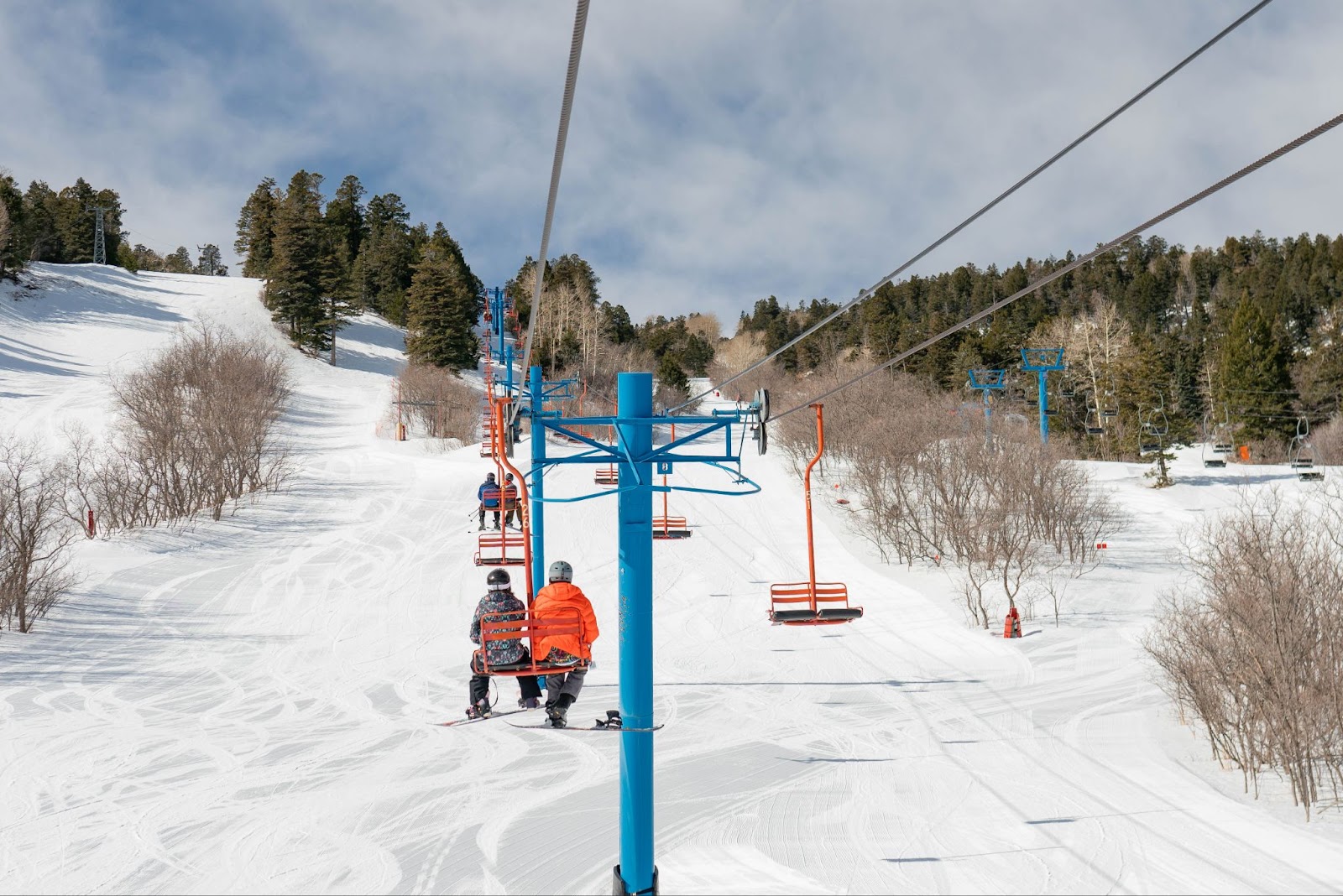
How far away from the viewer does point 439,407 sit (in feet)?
159

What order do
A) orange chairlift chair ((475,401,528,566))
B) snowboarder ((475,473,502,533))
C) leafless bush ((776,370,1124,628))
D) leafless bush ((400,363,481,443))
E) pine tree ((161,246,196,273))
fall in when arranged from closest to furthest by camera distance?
orange chairlift chair ((475,401,528,566)) → snowboarder ((475,473,502,533)) → leafless bush ((776,370,1124,628)) → leafless bush ((400,363,481,443)) → pine tree ((161,246,196,273))

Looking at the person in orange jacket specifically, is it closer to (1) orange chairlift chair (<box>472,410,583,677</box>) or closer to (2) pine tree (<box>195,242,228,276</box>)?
(1) orange chairlift chair (<box>472,410,583,677</box>)

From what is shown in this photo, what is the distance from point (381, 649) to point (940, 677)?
10.6m

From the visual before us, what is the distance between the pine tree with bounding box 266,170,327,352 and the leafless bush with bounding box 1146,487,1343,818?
2453 inches

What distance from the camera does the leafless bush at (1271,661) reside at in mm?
10945

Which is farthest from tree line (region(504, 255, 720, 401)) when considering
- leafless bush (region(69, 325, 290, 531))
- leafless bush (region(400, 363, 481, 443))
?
leafless bush (region(69, 325, 290, 531))

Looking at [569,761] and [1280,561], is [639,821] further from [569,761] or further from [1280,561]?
[1280,561]

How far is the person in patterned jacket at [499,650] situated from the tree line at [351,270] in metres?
55.1

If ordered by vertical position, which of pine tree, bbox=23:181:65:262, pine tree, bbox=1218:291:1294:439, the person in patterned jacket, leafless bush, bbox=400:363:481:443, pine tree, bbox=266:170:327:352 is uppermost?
pine tree, bbox=23:181:65:262

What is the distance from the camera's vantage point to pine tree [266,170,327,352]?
62.7 metres

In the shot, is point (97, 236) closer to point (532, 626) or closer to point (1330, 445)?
point (532, 626)

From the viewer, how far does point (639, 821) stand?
6.69 metres

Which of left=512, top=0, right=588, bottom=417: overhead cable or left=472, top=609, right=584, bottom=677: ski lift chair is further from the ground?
left=512, top=0, right=588, bottom=417: overhead cable

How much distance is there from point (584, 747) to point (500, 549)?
14.1 m
